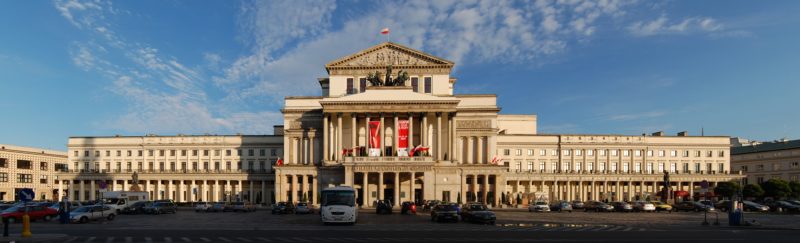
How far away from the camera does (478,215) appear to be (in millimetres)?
42656

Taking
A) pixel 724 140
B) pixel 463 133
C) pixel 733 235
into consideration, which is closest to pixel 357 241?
pixel 733 235

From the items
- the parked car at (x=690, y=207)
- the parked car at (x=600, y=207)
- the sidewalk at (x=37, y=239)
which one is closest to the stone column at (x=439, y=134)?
the parked car at (x=600, y=207)

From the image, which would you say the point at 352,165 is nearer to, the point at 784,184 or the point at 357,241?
the point at 357,241

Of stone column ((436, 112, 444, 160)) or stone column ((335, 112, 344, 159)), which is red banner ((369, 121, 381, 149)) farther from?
stone column ((436, 112, 444, 160))

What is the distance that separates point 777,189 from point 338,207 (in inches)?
3101

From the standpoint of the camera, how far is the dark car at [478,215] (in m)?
41.8

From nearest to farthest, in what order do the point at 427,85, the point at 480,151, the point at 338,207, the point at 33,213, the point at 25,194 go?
the point at 25,194, the point at 338,207, the point at 33,213, the point at 480,151, the point at 427,85

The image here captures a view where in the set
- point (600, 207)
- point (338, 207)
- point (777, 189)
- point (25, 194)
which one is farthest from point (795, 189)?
point (25, 194)

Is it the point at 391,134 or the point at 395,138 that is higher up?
the point at 391,134

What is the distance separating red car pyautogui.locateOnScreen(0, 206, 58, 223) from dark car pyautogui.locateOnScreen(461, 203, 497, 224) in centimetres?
3261

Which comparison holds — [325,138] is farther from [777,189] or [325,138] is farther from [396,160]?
[777,189]

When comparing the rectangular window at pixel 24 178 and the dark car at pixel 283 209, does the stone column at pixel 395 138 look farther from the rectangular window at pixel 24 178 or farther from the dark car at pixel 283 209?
the rectangular window at pixel 24 178

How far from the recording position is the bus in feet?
130

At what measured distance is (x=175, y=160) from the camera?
347ft
